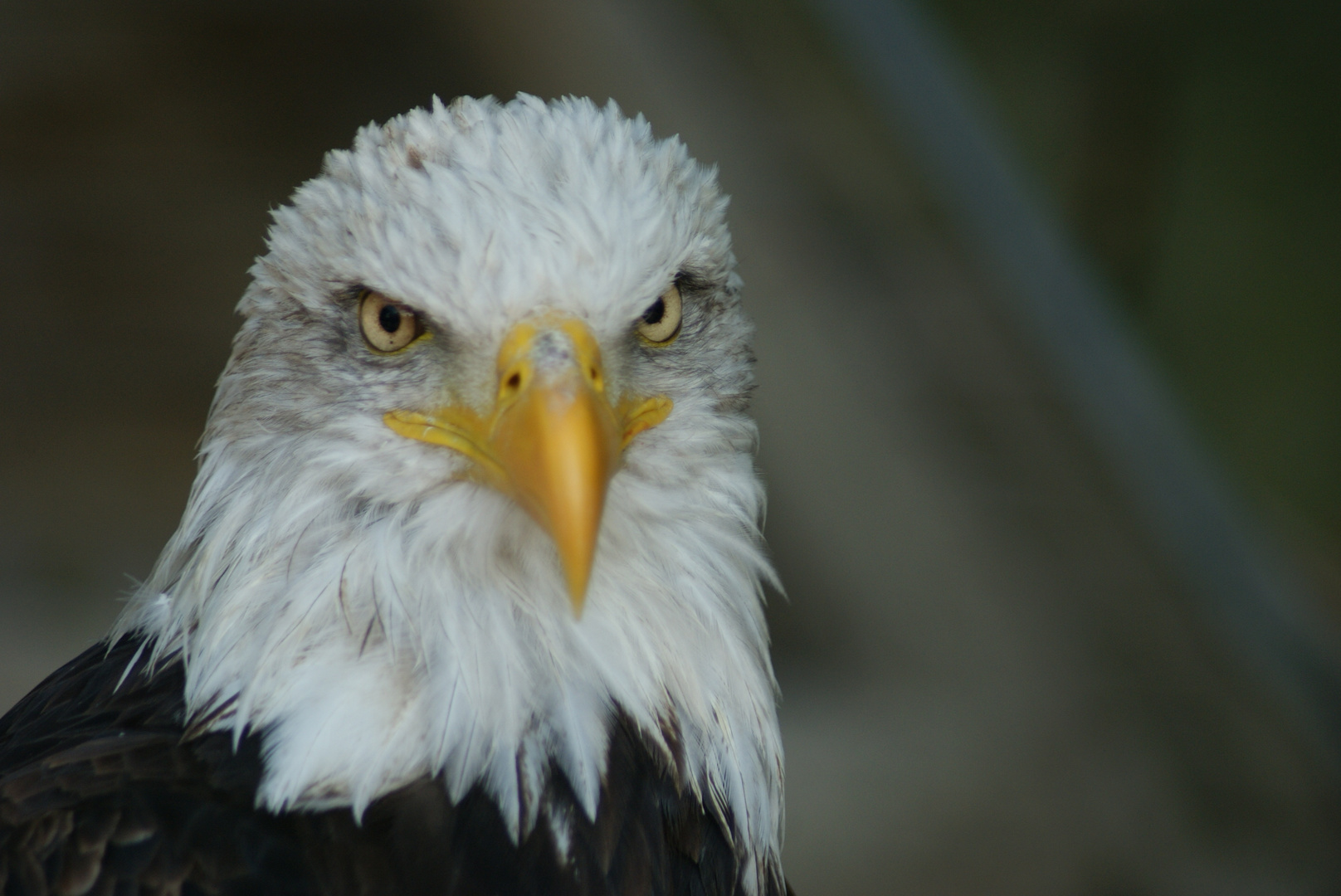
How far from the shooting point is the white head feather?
1087mm

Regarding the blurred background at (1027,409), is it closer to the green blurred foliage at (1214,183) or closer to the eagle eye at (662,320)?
the green blurred foliage at (1214,183)

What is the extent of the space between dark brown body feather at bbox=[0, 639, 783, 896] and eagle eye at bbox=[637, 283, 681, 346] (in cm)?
37

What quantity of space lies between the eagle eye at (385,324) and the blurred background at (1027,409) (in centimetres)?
125

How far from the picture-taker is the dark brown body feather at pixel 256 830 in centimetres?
102

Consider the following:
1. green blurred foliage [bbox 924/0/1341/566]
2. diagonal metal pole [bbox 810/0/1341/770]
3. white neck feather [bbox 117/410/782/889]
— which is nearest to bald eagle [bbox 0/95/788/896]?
white neck feather [bbox 117/410/782/889]

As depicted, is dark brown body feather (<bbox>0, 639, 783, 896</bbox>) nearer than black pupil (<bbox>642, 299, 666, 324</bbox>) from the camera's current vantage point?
Yes

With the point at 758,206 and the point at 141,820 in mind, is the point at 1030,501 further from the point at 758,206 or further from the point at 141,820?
the point at 141,820

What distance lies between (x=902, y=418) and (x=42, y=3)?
8.05ft

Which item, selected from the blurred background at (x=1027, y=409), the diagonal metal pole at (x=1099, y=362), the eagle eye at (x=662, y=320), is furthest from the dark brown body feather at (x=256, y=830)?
the diagonal metal pole at (x=1099, y=362)

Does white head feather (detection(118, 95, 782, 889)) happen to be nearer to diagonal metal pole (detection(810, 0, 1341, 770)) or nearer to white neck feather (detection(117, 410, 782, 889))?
white neck feather (detection(117, 410, 782, 889))

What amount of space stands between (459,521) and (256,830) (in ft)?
1.02

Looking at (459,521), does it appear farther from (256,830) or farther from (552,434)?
(256,830)

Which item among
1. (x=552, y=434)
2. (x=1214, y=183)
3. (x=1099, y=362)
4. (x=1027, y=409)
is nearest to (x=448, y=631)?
(x=552, y=434)

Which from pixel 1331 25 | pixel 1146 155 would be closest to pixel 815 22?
pixel 1146 155
